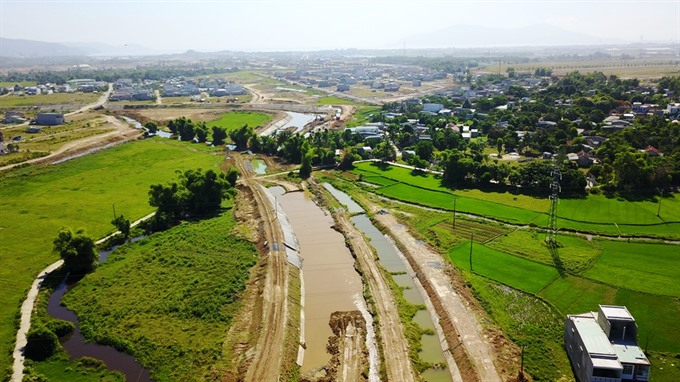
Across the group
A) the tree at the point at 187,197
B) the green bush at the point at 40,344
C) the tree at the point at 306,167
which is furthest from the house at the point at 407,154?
the green bush at the point at 40,344

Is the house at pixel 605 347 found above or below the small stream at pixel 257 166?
below

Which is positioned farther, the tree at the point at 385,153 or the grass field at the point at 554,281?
the tree at the point at 385,153

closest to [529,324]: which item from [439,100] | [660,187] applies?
[660,187]

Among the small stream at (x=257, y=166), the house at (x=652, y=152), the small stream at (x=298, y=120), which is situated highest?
the small stream at (x=298, y=120)

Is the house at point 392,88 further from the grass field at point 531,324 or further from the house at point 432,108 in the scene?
the grass field at point 531,324

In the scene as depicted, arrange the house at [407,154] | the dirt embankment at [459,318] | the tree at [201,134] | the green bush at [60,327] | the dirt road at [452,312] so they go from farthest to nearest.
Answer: the tree at [201,134] < the house at [407,154] < the green bush at [60,327] < the dirt road at [452,312] < the dirt embankment at [459,318]

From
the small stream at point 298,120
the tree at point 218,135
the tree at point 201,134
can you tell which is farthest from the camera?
the small stream at point 298,120
